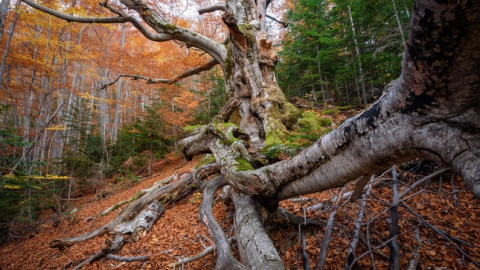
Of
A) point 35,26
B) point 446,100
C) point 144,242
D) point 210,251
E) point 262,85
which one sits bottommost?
point 144,242

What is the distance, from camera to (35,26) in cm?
1256

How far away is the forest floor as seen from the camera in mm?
1892

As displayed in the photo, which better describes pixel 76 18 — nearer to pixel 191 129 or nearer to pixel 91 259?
pixel 191 129

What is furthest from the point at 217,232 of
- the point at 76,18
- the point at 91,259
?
the point at 76,18

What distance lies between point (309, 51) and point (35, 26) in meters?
17.2

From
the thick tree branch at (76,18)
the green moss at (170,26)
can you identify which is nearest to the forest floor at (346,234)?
the green moss at (170,26)

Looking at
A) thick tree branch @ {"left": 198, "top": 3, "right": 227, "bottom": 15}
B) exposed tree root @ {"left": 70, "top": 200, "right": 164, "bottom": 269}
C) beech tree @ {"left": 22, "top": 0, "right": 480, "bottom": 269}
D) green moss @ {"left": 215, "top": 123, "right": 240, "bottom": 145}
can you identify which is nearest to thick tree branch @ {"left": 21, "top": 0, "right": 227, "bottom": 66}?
thick tree branch @ {"left": 198, "top": 3, "right": 227, "bottom": 15}

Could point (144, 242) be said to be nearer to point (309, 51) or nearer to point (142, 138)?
point (142, 138)

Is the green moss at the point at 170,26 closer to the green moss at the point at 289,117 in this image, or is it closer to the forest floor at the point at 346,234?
the green moss at the point at 289,117

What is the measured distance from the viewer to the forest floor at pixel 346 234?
6.21ft

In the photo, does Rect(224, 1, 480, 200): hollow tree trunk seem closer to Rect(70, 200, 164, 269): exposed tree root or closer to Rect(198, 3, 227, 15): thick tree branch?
Rect(70, 200, 164, 269): exposed tree root

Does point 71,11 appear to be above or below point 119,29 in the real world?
below

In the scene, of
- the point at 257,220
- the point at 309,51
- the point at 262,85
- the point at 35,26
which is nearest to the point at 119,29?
the point at 35,26

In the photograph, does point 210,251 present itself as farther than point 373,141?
Yes
